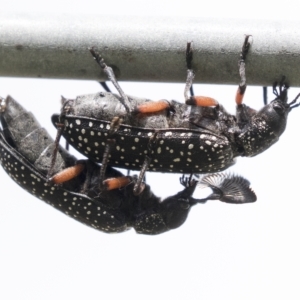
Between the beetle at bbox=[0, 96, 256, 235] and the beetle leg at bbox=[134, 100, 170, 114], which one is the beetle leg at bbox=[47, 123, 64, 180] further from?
the beetle leg at bbox=[134, 100, 170, 114]

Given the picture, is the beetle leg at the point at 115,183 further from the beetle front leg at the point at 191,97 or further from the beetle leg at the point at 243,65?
the beetle leg at the point at 243,65

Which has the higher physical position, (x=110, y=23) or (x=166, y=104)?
(x=166, y=104)

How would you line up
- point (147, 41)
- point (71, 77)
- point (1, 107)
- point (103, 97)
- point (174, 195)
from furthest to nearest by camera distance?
1. point (174, 195)
2. point (1, 107)
3. point (103, 97)
4. point (71, 77)
5. point (147, 41)

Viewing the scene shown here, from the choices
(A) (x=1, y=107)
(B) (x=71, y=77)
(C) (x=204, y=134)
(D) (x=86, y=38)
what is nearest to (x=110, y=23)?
(D) (x=86, y=38)

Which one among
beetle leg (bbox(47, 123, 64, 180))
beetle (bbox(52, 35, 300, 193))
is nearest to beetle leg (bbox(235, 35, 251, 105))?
beetle (bbox(52, 35, 300, 193))

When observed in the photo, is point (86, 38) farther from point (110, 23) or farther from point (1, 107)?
point (1, 107)

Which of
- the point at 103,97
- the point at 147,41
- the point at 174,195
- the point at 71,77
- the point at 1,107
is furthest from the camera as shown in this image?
the point at 174,195

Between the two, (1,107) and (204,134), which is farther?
(1,107)
